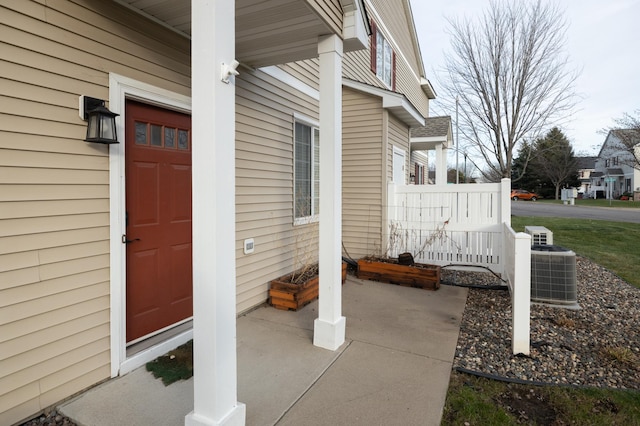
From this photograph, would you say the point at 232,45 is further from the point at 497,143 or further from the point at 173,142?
the point at 497,143

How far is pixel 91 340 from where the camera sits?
2.49 m

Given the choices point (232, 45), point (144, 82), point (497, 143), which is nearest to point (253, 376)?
point (232, 45)

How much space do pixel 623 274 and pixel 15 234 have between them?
8.02 metres

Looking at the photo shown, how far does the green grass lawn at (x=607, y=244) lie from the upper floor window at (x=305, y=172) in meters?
5.10

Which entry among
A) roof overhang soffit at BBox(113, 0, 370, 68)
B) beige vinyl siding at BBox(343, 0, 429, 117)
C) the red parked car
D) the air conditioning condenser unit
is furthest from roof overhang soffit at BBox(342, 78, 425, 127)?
the red parked car

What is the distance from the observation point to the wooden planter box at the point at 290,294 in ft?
13.8

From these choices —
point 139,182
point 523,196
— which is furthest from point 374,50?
Answer: point 523,196

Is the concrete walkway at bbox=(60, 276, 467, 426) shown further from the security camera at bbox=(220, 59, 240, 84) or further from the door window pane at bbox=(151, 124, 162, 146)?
the security camera at bbox=(220, 59, 240, 84)

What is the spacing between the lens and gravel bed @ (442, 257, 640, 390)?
9.11 ft

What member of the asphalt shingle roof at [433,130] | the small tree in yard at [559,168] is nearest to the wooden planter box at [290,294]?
the asphalt shingle roof at [433,130]

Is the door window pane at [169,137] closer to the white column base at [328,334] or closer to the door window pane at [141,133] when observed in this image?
the door window pane at [141,133]

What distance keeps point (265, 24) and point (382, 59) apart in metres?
7.19

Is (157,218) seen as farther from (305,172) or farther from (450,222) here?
(450,222)

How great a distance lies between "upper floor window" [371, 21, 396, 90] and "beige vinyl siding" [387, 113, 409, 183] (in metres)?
2.15
